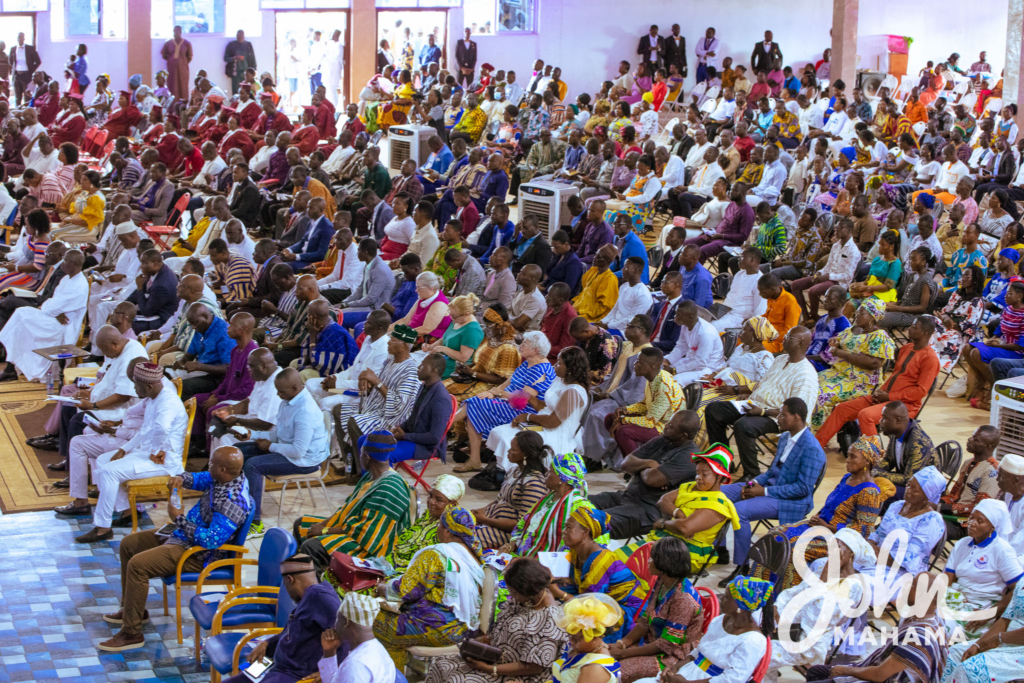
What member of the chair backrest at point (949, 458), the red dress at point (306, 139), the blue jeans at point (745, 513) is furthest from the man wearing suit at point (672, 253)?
the red dress at point (306, 139)

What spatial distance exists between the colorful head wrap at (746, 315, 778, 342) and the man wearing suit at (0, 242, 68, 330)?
19.0ft

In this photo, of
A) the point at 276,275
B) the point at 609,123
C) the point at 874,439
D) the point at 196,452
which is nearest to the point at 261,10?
the point at 609,123

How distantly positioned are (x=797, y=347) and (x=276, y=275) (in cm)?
420

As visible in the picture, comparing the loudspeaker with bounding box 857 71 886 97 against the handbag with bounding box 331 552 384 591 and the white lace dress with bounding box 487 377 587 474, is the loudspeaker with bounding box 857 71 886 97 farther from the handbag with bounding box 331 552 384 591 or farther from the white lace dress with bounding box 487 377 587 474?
the handbag with bounding box 331 552 384 591

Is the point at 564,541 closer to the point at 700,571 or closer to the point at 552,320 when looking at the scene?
the point at 700,571

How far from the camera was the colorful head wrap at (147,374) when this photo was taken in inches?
262

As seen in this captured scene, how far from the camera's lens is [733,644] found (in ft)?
14.6

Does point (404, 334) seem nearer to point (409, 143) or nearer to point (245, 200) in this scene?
point (245, 200)

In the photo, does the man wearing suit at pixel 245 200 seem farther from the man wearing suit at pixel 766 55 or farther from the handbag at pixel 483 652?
the man wearing suit at pixel 766 55

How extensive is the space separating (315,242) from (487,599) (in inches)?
270

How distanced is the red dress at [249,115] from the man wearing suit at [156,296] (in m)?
9.49

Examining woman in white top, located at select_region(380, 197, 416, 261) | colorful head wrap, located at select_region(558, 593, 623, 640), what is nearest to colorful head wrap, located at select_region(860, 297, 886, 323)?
colorful head wrap, located at select_region(558, 593, 623, 640)

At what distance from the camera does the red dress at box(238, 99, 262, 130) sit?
18359 mm

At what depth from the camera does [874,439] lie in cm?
643
